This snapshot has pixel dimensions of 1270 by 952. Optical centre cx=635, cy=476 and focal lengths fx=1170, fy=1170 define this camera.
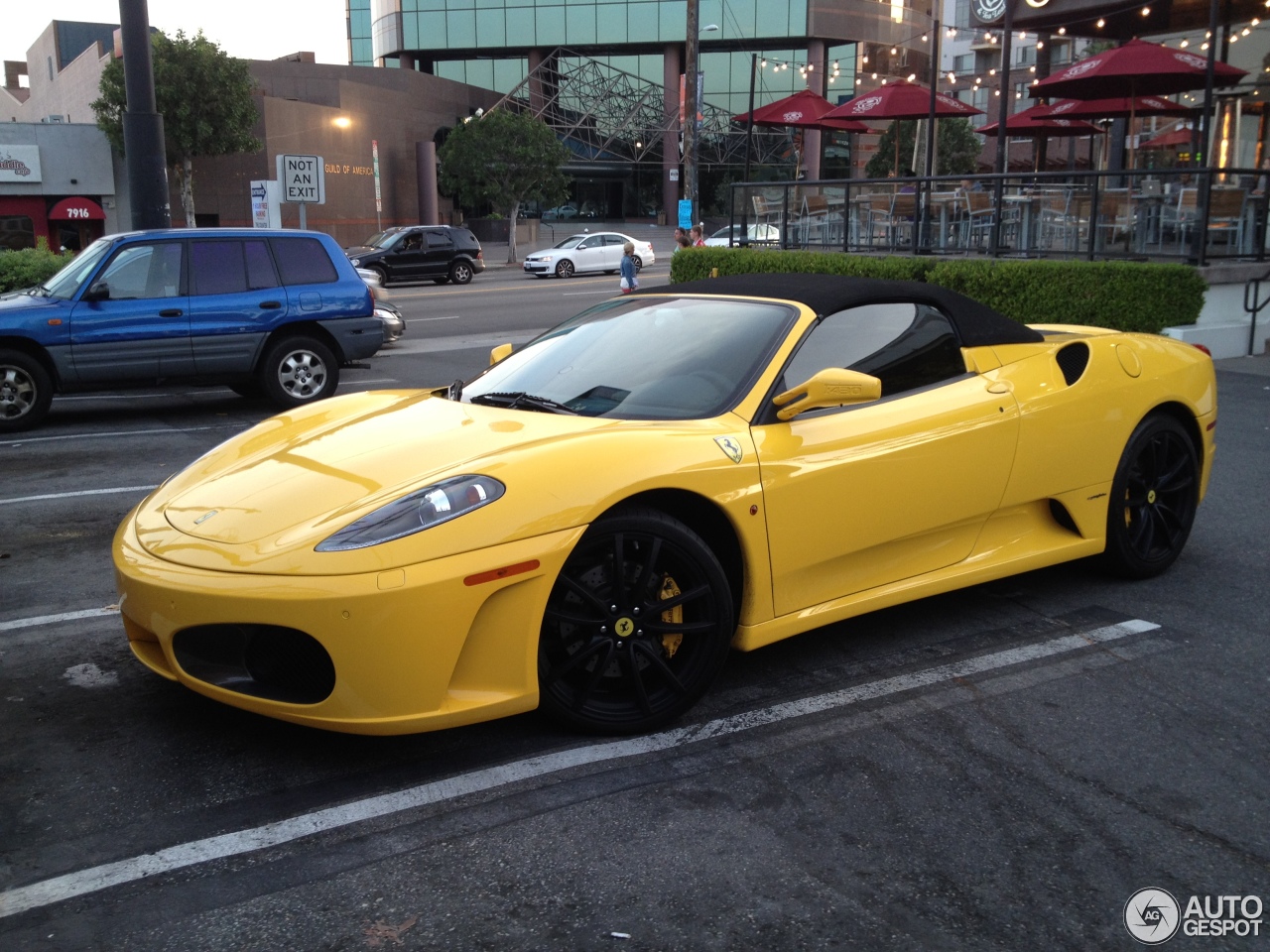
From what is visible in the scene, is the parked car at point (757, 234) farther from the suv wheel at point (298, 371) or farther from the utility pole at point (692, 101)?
the suv wheel at point (298, 371)

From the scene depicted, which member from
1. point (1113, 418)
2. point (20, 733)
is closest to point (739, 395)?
point (1113, 418)

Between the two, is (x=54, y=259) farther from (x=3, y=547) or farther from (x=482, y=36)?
(x=482, y=36)

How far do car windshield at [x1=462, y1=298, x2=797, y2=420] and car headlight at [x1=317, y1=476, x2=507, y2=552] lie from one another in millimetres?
766

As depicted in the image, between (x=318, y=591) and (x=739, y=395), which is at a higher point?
(x=739, y=395)

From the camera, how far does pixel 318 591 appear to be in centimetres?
324

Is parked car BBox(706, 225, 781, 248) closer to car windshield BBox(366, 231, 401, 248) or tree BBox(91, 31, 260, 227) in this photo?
car windshield BBox(366, 231, 401, 248)

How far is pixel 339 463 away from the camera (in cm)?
390

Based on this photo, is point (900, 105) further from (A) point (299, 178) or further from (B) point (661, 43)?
(B) point (661, 43)

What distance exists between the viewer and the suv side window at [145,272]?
10.1m

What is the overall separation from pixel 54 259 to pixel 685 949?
52.7 ft

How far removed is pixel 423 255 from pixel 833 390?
32.2 m

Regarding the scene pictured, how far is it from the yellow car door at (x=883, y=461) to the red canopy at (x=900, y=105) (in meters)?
15.6

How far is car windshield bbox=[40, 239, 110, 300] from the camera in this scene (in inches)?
395

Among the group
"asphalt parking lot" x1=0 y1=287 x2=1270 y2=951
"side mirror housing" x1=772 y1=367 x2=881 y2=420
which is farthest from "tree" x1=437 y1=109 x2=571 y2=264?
"side mirror housing" x1=772 y1=367 x2=881 y2=420
